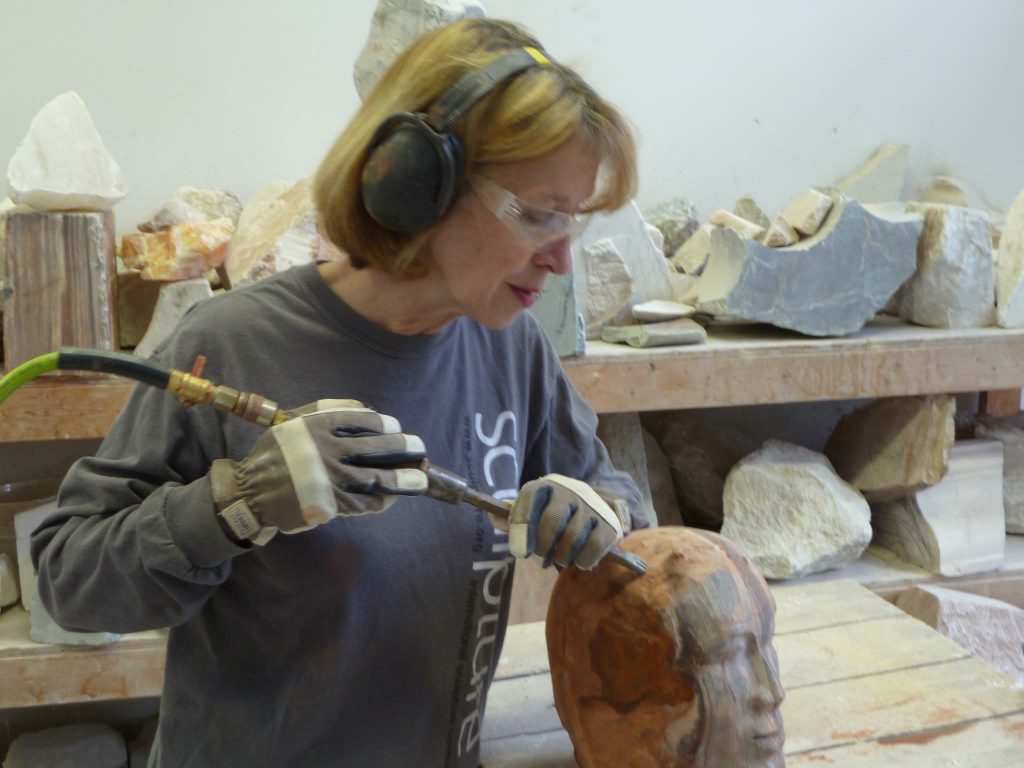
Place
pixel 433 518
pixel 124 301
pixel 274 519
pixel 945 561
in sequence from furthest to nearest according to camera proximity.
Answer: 1. pixel 945 561
2. pixel 124 301
3. pixel 433 518
4. pixel 274 519

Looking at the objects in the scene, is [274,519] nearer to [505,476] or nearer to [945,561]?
[505,476]

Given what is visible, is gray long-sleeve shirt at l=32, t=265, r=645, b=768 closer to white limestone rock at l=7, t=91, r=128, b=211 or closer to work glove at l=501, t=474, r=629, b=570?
work glove at l=501, t=474, r=629, b=570

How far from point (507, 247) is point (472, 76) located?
0.26m

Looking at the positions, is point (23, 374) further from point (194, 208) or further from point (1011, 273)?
point (1011, 273)

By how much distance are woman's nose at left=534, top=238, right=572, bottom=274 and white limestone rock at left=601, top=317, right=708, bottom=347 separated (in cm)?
157

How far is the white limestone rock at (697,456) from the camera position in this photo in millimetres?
3871

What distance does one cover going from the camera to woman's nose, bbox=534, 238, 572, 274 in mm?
1664

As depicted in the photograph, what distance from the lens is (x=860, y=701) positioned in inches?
93.7

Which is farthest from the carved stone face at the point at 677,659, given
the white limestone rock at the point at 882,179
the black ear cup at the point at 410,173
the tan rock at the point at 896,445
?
the white limestone rock at the point at 882,179

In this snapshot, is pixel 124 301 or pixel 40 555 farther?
pixel 124 301

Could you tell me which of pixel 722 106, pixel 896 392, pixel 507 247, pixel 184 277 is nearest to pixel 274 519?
pixel 507 247

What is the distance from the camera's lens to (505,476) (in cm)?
190

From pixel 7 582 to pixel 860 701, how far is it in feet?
8.31

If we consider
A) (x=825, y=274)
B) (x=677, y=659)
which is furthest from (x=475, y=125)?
(x=825, y=274)
